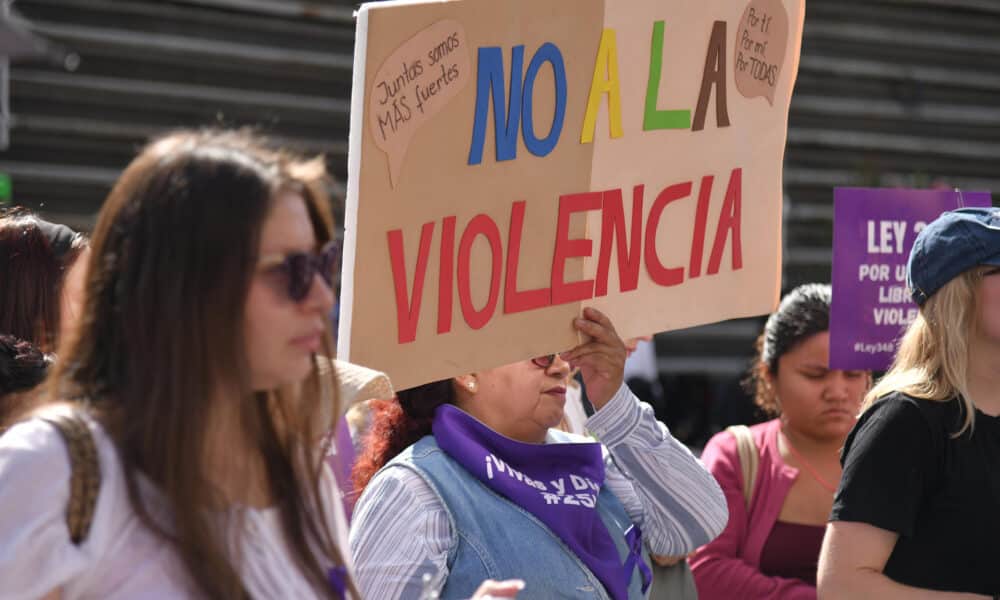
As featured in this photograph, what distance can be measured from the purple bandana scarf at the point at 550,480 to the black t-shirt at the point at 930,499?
1.51ft

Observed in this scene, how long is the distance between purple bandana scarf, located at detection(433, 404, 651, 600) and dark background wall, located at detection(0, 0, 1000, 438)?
3.59 meters

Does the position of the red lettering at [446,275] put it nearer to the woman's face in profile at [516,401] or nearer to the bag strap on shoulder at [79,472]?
the woman's face in profile at [516,401]

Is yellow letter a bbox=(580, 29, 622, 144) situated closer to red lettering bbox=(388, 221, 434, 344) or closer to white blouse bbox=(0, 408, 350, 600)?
red lettering bbox=(388, 221, 434, 344)

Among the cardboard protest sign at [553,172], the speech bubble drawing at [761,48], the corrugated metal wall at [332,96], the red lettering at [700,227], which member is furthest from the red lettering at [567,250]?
the corrugated metal wall at [332,96]

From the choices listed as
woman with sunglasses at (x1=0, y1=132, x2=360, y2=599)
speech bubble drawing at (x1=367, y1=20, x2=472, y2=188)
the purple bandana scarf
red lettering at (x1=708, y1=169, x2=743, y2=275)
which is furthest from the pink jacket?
woman with sunglasses at (x1=0, y1=132, x2=360, y2=599)

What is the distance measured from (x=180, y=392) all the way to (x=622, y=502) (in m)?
1.55

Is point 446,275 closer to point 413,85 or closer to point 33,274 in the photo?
point 413,85

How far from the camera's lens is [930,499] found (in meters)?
2.73

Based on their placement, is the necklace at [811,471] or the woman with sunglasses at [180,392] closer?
the woman with sunglasses at [180,392]

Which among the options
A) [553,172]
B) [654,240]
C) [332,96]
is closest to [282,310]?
[553,172]

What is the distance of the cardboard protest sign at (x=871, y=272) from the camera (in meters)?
3.64

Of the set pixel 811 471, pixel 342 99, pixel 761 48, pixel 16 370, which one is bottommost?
pixel 811 471

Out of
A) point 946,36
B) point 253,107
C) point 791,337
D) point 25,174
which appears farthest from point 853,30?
point 791,337

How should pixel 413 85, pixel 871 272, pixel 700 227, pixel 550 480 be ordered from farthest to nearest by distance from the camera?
pixel 871 272 < pixel 700 227 < pixel 550 480 < pixel 413 85
